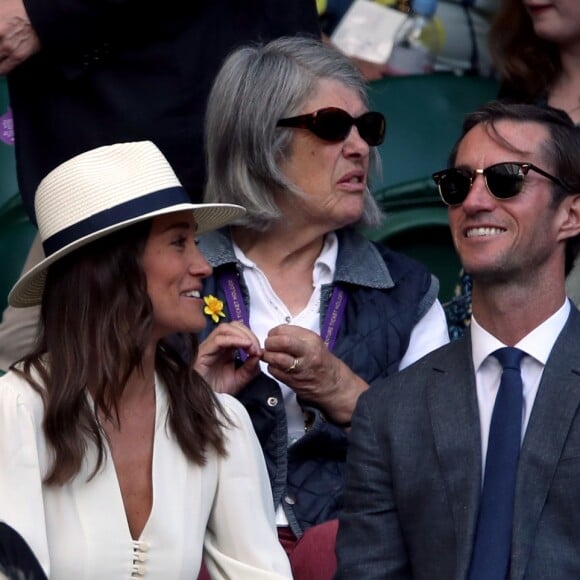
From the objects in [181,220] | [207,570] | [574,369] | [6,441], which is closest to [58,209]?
[181,220]

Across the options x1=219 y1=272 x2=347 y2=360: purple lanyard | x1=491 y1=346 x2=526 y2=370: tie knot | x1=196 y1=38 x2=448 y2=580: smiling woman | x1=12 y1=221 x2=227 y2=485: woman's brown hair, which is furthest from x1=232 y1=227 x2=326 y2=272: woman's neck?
x1=491 y1=346 x2=526 y2=370: tie knot

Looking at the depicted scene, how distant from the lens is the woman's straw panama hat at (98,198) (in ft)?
11.5

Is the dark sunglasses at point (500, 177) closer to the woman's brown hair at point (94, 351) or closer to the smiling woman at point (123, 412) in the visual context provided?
the smiling woman at point (123, 412)

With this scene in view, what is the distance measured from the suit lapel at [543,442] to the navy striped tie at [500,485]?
0.09 feet

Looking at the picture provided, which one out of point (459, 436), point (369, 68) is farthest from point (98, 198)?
point (369, 68)

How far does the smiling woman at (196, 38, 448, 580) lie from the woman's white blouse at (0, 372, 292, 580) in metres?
0.55

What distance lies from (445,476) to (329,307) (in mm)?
924

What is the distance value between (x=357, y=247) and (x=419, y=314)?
247 millimetres

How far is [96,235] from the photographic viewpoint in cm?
349

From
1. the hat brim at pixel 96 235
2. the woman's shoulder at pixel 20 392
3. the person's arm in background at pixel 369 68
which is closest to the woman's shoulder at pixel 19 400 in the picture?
the woman's shoulder at pixel 20 392

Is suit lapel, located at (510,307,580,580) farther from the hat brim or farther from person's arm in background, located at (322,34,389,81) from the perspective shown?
person's arm in background, located at (322,34,389,81)

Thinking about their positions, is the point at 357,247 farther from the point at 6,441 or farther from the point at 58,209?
the point at 6,441

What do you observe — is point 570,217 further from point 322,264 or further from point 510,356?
point 322,264

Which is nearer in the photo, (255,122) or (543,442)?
(543,442)
